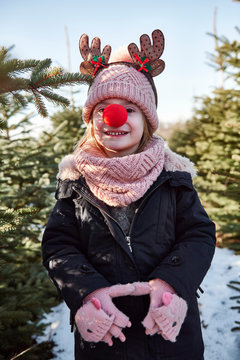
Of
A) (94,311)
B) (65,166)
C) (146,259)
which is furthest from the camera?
(65,166)

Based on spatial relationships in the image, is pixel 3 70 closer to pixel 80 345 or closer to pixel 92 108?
pixel 92 108

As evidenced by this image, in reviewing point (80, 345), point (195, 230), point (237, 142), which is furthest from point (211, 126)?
point (80, 345)

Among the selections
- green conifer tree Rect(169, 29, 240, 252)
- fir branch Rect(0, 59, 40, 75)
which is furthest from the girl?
green conifer tree Rect(169, 29, 240, 252)

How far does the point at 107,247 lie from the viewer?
1.40 m

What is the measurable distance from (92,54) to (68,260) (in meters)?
1.23

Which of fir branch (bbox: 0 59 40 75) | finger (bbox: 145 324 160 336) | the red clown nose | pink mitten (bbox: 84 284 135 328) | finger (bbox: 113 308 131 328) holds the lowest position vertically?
finger (bbox: 145 324 160 336)

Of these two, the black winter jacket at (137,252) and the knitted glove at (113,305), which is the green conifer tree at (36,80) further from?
the knitted glove at (113,305)

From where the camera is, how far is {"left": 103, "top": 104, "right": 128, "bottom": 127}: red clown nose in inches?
56.8

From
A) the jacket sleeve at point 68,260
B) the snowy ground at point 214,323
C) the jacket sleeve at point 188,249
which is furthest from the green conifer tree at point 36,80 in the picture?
the snowy ground at point 214,323

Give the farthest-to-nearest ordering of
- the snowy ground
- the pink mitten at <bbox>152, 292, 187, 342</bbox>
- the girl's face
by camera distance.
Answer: the snowy ground
the girl's face
the pink mitten at <bbox>152, 292, 187, 342</bbox>

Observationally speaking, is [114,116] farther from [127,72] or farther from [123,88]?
[127,72]

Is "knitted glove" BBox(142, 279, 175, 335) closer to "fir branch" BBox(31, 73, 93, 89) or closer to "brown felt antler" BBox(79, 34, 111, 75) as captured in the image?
"fir branch" BBox(31, 73, 93, 89)

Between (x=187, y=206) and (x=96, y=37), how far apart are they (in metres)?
1.18

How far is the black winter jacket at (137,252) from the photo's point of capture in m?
1.30
